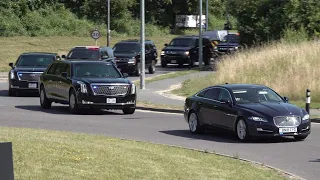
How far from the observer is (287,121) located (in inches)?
726

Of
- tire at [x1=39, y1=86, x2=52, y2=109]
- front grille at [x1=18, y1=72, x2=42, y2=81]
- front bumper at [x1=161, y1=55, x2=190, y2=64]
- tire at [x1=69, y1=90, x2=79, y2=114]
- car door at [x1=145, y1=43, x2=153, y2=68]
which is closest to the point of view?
tire at [x1=69, y1=90, x2=79, y2=114]

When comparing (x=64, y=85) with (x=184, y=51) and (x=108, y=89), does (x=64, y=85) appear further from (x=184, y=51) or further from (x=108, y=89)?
(x=184, y=51)

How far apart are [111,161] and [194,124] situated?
7844mm

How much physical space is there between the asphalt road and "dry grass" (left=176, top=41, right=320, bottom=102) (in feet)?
23.0

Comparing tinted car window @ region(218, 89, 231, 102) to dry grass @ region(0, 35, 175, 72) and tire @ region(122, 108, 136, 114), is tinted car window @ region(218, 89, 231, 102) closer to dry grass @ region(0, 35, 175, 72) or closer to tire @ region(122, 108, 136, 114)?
tire @ region(122, 108, 136, 114)

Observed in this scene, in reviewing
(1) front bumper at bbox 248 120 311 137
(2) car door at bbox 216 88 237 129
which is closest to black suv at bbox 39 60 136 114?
(2) car door at bbox 216 88 237 129

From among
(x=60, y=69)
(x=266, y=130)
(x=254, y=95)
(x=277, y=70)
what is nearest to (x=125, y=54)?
(x=277, y=70)

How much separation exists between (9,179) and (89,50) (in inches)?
1203

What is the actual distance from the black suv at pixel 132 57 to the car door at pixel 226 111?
80.3ft

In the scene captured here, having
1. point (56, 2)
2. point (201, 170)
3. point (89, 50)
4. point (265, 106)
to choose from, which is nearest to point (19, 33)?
point (56, 2)

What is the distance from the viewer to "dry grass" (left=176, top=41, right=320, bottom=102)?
101ft

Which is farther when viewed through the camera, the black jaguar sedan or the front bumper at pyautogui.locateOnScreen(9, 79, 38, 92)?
the front bumper at pyautogui.locateOnScreen(9, 79, 38, 92)

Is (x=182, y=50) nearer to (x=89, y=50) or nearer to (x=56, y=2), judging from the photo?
(x=89, y=50)

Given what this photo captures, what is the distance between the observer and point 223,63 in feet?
121
